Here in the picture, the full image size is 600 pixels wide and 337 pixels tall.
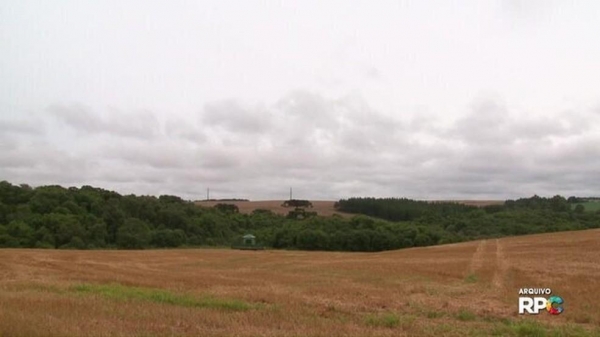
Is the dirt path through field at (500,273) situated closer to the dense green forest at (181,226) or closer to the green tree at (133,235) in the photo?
the dense green forest at (181,226)

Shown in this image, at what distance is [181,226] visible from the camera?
131 m

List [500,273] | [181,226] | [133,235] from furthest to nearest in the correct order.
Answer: [181,226]
[133,235]
[500,273]

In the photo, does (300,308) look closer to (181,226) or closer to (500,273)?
(500,273)

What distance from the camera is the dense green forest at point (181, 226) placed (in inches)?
4149

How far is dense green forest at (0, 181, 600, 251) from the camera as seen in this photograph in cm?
10538

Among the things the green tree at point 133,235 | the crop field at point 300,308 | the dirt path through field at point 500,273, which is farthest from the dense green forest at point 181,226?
the crop field at point 300,308

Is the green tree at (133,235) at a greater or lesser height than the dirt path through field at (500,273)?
greater

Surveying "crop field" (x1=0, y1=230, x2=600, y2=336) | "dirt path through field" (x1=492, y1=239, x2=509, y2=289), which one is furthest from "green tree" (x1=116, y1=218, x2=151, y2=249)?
"crop field" (x1=0, y1=230, x2=600, y2=336)

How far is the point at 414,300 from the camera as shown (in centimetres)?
2214

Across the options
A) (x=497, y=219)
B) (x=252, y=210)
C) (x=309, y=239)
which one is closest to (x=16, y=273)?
(x=309, y=239)

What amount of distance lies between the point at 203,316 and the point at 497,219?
13606 centimetres

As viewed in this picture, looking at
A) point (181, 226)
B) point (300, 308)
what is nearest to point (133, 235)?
point (181, 226)

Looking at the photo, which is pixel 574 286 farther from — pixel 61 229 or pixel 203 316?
pixel 61 229

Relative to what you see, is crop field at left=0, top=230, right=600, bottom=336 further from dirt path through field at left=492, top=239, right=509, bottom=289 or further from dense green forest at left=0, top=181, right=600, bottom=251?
dense green forest at left=0, top=181, right=600, bottom=251
